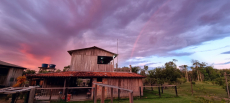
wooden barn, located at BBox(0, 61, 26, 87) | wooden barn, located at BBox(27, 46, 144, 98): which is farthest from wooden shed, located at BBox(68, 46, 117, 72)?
wooden barn, located at BBox(0, 61, 26, 87)

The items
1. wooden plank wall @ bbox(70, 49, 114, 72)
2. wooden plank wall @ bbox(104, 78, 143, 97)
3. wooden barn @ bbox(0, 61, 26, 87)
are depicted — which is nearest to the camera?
wooden plank wall @ bbox(104, 78, 143, 97)

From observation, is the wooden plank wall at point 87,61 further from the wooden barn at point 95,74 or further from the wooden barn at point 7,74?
the wooden barn at point 7,74

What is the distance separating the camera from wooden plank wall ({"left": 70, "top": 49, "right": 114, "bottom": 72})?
52.9ft

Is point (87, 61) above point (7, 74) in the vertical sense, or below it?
above

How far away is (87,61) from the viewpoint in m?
16.6

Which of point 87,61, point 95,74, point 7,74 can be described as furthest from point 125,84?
point 7,74

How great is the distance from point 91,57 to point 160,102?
12229mm

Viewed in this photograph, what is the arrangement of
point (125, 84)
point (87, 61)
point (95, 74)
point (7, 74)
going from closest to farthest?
1. point (95, 74)
2. point (125, 84)
3. point (87, 61)
4. point (7, 74)

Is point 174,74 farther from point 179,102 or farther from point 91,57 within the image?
point 91,57

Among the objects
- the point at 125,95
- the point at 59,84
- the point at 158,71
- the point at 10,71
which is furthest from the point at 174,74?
the point at 10,71

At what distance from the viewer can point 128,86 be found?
15695 mm

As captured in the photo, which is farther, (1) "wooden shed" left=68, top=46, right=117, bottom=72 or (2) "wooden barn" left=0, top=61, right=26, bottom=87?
(2) "wooden barn" left=0, top=61, right=26, bottom=87

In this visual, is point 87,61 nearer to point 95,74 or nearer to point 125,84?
point 95,74

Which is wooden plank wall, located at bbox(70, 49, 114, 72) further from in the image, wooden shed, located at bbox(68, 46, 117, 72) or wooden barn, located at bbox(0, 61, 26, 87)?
wooden barn, located at bbox(0, 61, 26, 87)
